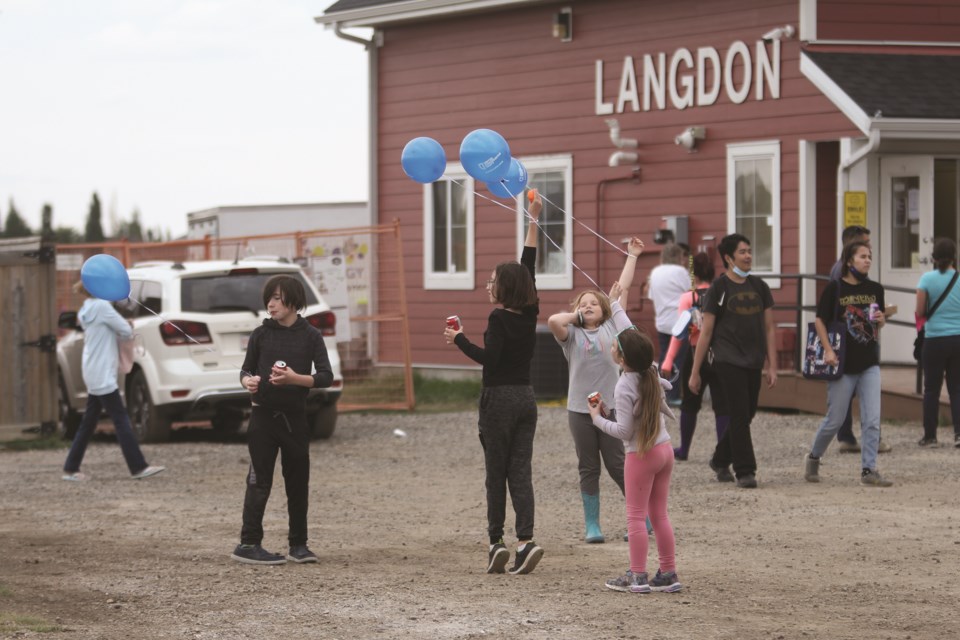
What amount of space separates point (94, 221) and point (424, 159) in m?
53.8

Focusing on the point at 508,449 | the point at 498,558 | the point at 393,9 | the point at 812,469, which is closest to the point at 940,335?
the point at 812,469

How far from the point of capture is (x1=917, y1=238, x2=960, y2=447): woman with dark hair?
12875 millimetres

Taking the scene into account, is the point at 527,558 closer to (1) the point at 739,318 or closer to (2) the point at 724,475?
(1) the point at 739,318

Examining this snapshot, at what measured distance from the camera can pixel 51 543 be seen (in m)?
9.23

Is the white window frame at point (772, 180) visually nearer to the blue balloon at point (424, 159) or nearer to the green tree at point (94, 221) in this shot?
the blue balloon at point (424, 159)

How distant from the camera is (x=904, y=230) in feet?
56.2

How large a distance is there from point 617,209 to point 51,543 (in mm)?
11300

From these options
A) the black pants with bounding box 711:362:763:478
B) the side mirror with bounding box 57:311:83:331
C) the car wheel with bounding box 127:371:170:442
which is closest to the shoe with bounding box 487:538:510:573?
the black pants with bounding box 711:362:763:478

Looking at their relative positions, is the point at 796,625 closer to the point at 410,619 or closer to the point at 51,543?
the point at 410,619

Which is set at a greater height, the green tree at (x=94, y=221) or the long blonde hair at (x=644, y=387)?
the green tree at (x=94, y=221)

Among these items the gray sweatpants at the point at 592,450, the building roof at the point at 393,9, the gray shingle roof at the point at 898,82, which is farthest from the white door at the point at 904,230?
the gray sweatpants at the point at 592,450

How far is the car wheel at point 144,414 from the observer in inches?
571

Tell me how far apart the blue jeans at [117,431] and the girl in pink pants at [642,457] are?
5941 mm

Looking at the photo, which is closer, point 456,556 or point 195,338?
point 456,556
